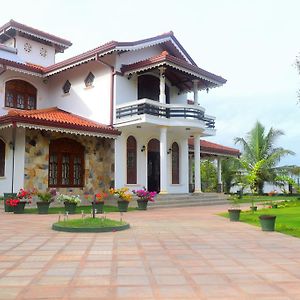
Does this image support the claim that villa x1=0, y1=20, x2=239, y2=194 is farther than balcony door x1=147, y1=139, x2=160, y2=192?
No

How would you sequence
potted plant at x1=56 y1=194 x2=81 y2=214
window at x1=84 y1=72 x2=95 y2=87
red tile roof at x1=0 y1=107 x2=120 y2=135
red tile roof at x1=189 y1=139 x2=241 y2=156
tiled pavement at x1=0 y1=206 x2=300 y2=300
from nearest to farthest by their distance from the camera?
tiled pavement at x1=0 y1=206 x2=300 y2=300 < potted plant at x1=56 y1=194 x2=81 y2=214 < red tile roof at x1=0 y1=107 x2=120 y2=135 < window at x1=84 y1=72 x2=95 y2=87 < red tile roof at x1=189 y1=139 x2=241 y2=156

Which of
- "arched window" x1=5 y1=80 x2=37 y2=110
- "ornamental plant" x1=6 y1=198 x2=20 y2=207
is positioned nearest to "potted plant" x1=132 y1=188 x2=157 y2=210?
"ornamental plant" x1=6 y1=198 x2=20 y2=207

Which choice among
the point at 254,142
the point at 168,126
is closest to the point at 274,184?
the point at 254,142

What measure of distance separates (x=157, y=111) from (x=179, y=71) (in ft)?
8.46

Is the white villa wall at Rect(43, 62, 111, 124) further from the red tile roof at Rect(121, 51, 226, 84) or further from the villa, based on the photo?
the red tile roof at Rect(121, 51, 226, 84)

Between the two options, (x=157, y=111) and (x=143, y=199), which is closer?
(x=143, y=199)

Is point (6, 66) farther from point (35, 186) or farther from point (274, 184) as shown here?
point (274, 184)

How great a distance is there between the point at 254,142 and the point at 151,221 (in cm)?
1874

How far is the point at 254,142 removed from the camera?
2869 cm

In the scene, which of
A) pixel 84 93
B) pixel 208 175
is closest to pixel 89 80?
pixel 84 93

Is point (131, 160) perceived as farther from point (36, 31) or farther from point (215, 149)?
point (36, 31)

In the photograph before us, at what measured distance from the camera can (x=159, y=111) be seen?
1842 centimetres

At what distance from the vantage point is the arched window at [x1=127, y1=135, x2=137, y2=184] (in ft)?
62.7

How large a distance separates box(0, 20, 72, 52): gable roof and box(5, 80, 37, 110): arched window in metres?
4.03
